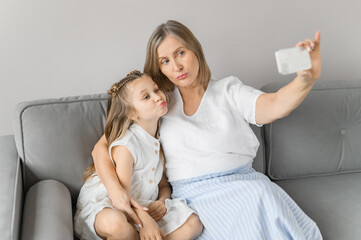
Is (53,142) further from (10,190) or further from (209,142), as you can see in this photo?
(209,142)

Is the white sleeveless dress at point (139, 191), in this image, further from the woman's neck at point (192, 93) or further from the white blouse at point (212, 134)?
the woman's neck at point (192, 93)

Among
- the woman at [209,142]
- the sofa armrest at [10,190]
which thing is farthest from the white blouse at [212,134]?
the sofa armrest at [10,190]

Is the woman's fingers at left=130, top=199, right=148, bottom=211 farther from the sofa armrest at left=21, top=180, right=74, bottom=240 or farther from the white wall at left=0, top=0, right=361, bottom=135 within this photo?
the white wall at left=0, top=0, right=361, bottom=135

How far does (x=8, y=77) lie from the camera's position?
6.34 ft

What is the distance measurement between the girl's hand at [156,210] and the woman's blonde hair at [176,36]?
51 cm

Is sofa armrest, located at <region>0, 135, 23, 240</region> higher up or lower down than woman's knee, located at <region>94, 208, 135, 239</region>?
higher up

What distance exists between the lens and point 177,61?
1618 mm

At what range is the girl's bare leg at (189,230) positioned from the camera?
1483 millimetres

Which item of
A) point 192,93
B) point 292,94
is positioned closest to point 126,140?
point 192,93

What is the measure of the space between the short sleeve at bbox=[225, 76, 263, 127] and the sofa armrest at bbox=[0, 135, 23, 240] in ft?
2.82

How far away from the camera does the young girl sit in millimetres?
1479

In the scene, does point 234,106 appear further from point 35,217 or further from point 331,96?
point 35,217

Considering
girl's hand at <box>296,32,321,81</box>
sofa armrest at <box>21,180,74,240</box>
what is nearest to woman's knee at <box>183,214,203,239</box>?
sofa armrest at <box>21,180,74,240</box>

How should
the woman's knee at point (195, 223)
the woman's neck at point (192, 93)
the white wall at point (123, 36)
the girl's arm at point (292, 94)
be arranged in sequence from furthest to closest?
the white wall at point (123, 36), the woman's neck at point (192, 93), the woman's knee at point (195, 223), the girl's arm at point (292, 94)
